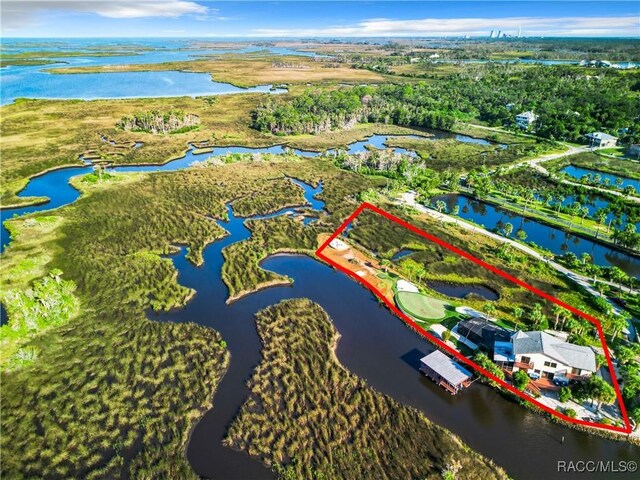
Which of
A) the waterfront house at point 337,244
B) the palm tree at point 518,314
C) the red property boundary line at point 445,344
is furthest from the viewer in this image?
the waterfront house at point 337,244

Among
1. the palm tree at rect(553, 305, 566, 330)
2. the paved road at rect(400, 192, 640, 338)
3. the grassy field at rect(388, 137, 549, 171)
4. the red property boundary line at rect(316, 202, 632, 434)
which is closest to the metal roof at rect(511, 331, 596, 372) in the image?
the red property boundary line at rect(316, 202, 632, 434)

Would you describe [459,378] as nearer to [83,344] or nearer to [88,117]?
[83,344]

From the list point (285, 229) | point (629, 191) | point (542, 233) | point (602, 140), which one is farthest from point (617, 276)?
point (602, 140)

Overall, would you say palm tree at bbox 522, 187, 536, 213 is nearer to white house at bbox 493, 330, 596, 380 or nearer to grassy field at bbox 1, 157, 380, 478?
grassy field at bbox 1, 157, 380, 478

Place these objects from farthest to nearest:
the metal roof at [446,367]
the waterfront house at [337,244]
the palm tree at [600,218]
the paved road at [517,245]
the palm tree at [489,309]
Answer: the palm tree at [600,218]
the waterfront house at [337,244]
the paved road at [517,245]
the palm tree at [489,309]
the metal roof at [446,367]

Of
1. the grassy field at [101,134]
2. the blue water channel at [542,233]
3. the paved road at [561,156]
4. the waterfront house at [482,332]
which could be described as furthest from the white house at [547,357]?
the grassy field at [101,134]

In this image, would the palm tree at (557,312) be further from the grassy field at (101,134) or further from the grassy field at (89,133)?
the grassy field at (89,133)
